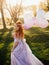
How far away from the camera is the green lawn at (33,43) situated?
7925mm

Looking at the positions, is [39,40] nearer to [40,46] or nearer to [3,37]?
[40,46]

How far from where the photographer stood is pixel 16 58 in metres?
6.10

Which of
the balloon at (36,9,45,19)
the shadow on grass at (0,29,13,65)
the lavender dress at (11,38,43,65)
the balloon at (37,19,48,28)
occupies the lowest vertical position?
the shadow on grass at (0,29,13,65)

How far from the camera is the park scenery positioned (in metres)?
7.58

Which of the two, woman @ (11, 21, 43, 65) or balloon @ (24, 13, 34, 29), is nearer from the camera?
woman @ (11, 21, 43, 65)

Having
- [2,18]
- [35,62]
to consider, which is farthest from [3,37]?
[35,62]

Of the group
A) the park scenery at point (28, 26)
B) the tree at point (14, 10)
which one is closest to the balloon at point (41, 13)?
the park scenery at point (28, 26)

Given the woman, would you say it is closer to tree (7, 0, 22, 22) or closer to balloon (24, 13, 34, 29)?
balloon (24, 13, 34, 29)

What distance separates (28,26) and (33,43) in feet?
9.65

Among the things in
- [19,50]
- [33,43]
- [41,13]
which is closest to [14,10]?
[33,43]

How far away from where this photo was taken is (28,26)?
295 inches

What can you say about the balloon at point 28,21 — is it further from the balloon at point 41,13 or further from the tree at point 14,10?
the tree at point 14,10

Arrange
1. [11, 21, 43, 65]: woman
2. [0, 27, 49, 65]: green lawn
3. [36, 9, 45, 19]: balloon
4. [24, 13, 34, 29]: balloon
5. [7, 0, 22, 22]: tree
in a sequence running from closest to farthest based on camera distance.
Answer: [11, 21, 43, 65]: woman → [24, 13, 34, 29]: balloon → [36, 9, 45, 19]: balloon → [0, 27, 49, 65]: green lawn → [7, 0, 22, 22]: tree

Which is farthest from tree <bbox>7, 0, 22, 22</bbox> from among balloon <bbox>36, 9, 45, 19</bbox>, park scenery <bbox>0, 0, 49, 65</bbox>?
balloon <bbox>36, 9, 45, 19</bbox>
